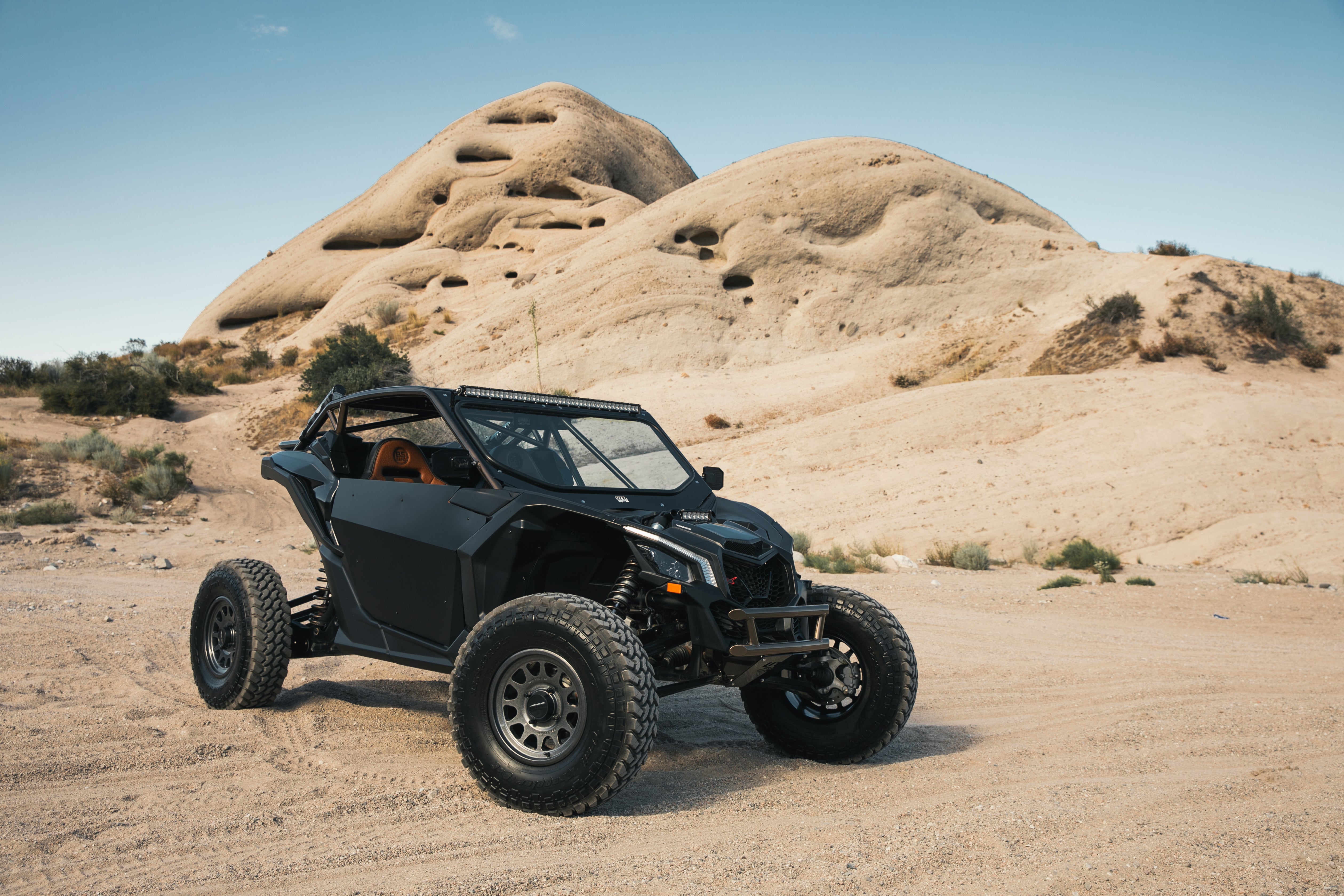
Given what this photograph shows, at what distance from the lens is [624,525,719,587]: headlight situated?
13.6 feet

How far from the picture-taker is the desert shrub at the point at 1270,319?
98.0ft

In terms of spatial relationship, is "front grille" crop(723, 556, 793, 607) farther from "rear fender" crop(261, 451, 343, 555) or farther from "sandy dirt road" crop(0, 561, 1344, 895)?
"rear fender" crop(261, 451, 343, 555)

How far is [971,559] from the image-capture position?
15.5 meters

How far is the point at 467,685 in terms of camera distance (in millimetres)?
4043

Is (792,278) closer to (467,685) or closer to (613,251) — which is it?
(613,251)

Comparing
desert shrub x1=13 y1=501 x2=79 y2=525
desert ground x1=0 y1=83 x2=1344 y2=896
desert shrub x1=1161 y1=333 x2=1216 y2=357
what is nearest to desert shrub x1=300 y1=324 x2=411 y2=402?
desert ground x1=0 y1=83 x2=1344 y2=896

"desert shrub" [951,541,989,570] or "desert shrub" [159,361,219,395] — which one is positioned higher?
"desert shrub" [159,361,219,395]

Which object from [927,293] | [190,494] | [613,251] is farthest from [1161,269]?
[190,494]

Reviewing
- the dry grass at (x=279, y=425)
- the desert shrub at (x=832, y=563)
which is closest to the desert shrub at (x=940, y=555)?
the desert shrub at (x=832, y=563)

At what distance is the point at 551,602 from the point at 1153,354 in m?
30.1

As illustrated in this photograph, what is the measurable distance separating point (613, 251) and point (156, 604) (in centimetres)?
3372

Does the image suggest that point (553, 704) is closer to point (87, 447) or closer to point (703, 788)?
point (703, 788)

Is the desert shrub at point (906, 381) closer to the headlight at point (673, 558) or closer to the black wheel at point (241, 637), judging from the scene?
the black wheel at point (241, 637)

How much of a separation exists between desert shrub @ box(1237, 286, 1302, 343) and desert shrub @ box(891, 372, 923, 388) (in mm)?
11035
